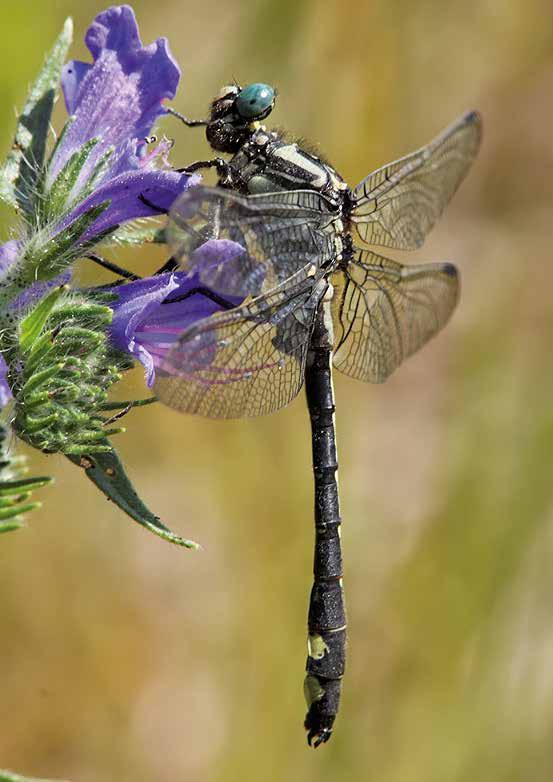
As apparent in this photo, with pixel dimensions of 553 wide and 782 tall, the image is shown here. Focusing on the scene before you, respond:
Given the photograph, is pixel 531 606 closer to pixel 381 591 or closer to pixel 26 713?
pixel 381 591

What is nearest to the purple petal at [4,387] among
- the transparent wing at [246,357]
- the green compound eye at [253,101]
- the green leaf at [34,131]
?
the transparent wing at [246,357]

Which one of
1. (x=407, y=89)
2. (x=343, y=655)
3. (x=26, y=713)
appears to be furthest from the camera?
(x=407, y=89)

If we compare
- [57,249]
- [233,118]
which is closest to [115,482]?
[57,249]

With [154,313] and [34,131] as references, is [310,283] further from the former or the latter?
[34,131]


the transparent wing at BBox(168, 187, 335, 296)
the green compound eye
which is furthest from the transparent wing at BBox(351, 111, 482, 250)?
the green compound eye

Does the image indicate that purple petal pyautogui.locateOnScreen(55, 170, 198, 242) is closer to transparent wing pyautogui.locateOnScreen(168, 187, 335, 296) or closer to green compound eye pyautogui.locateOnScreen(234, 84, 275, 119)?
transparent wing pyautogui.locateOnScreen(168, 187, 335, 296)

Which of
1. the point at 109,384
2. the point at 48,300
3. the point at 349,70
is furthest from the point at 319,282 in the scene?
the point at 349,70

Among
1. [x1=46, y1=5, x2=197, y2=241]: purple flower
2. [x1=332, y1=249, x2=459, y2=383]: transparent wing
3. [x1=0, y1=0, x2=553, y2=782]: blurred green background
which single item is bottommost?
[x1=0, y1=0, x2=553, y2=782]: blurred green background
